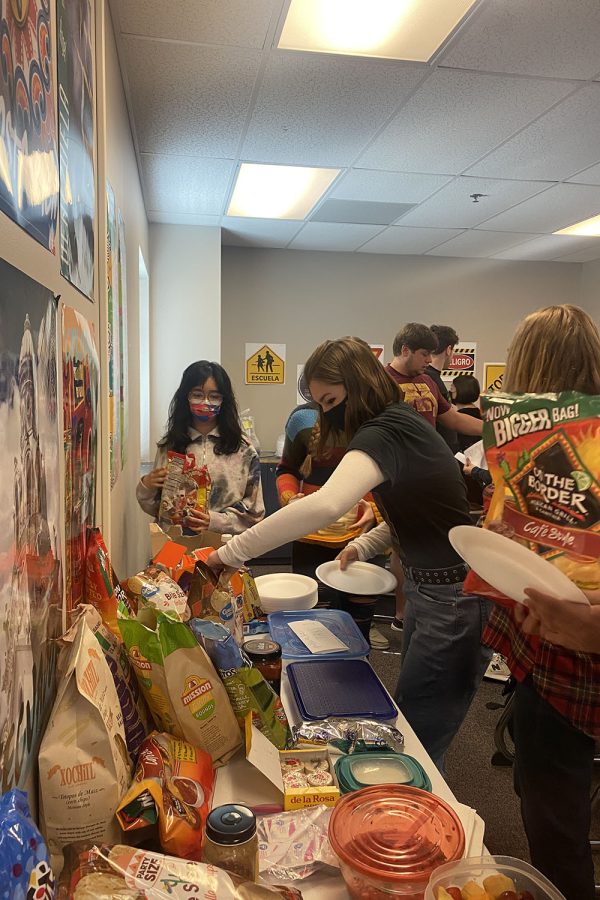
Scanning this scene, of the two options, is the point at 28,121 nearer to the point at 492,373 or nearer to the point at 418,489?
the point at 418,489

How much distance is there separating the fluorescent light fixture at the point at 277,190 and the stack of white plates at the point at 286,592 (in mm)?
2468

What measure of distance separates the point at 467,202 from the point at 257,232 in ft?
5.46

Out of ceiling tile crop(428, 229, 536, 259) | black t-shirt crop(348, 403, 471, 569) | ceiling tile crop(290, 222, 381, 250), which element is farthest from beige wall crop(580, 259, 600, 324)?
black t-shirt crop(348, 403, 471, 569)

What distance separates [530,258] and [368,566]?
15.5 feet

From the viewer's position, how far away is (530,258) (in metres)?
5.64

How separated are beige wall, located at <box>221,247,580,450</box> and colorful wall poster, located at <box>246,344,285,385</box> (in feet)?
0.20

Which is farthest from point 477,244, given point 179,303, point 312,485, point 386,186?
point 312,485

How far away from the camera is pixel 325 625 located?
1.62 metres

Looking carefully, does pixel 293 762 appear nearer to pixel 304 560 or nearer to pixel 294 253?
pixel 304 560

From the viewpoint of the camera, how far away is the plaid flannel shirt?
1.10 metres

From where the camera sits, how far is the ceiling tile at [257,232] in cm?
446

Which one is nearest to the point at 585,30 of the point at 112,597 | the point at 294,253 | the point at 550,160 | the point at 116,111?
the point at 550,160

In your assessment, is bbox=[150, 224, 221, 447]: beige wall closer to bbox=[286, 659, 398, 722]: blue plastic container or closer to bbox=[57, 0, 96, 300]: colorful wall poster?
bbox=[57, 0, 96, 300]: colorful wall poster

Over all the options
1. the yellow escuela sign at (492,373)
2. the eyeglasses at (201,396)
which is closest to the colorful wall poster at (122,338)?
the eyeglasses at (201,396)
